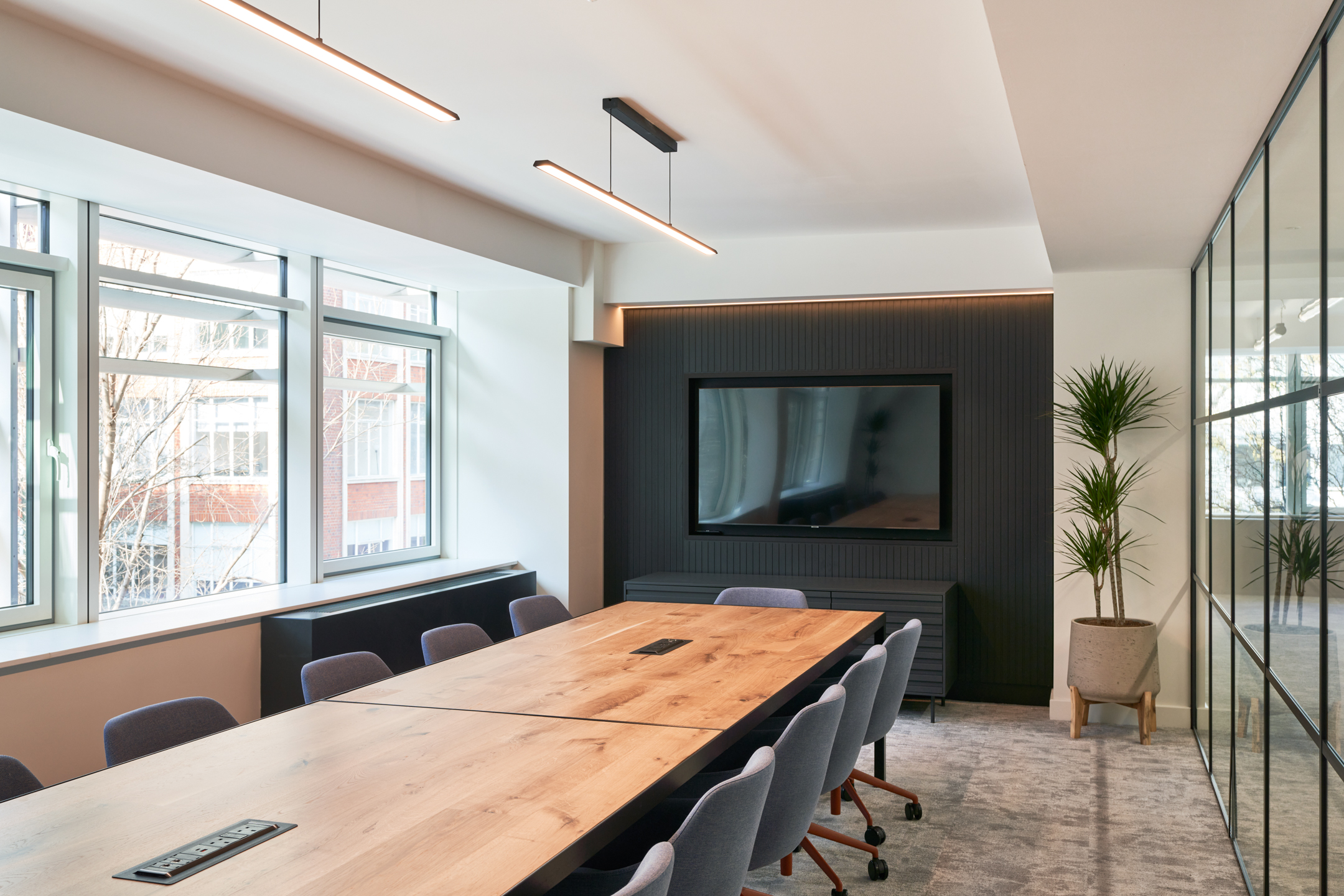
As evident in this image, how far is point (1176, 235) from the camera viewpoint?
477 centimetres

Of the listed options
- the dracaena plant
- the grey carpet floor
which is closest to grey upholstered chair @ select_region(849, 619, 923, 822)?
the grey carpet floor

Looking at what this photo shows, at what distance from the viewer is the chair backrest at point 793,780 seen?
2.61m

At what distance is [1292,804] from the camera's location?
2.72m

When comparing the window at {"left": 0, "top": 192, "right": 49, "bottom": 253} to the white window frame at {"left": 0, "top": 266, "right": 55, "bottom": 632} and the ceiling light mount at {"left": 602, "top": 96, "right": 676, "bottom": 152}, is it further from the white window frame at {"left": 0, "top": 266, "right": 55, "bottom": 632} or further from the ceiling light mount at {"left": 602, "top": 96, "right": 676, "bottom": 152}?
the ceiling light mount at {"left": 602, "top": 96, "right": 676, "bottom": 152}

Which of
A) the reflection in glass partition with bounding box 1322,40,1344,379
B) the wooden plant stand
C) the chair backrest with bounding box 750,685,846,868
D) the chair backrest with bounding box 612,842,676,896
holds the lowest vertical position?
the wooden plant stand

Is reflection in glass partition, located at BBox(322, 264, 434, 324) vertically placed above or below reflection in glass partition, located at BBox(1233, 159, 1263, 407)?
above

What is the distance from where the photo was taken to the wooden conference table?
1.75 meters

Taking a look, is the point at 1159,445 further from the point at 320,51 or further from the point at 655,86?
the point at 320,51

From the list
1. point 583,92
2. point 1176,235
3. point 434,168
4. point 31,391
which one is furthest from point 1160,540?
point 31,391

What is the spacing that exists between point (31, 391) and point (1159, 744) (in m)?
5.79

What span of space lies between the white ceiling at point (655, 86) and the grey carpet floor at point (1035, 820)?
9.30 feet

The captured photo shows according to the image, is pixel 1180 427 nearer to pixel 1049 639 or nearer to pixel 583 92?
pixel 1049 639

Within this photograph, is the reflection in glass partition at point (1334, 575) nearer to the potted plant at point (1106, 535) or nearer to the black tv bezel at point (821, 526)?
the potted plant at point (1106, 535)

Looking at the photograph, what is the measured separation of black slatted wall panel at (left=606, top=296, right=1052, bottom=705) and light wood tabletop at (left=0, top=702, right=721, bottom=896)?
4.31 metres
